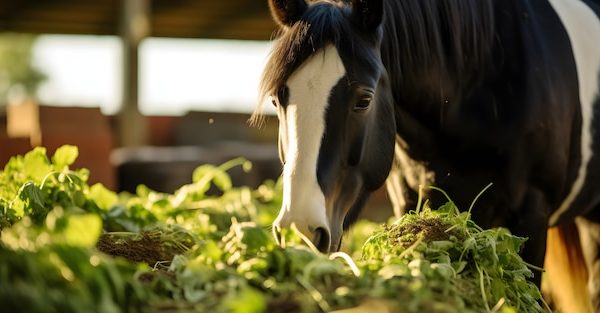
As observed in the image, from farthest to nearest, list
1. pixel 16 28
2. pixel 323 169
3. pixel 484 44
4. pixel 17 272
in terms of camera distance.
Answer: pixel 16 28 → pixel 484 44 → pixel 323 169 → pixel 17 272

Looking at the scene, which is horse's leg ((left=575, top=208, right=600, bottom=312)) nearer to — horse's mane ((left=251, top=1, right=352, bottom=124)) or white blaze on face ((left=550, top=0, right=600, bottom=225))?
white blaze on face ((left=550, top=0, right=600, bottom=225))

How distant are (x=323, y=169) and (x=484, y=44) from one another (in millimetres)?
1115

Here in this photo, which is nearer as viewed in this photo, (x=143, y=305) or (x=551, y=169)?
(x=143, y=305)

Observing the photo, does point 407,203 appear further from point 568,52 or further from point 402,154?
point 568,52

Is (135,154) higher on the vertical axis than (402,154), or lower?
lower

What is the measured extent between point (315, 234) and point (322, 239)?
4 cm

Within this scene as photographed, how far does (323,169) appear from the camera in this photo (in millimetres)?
2625

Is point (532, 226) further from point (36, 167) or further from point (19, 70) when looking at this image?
point (19, 70)

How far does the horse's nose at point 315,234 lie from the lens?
7.93 feet

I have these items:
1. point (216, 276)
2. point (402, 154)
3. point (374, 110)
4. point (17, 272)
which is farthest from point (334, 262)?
point (402, 154)

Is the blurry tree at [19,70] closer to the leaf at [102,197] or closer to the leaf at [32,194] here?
the leaf at [102,197]

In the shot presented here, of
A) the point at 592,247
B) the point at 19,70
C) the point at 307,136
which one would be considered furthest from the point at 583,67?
the point at 19,70

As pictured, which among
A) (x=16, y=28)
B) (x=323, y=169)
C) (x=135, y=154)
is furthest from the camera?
(x=16, y=28)

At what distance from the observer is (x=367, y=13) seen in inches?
Result: 116
